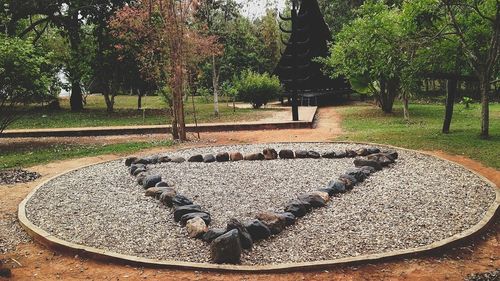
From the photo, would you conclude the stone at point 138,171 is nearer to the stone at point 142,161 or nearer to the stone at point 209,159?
the stone at point 142,161

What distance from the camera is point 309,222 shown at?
19.4 feet

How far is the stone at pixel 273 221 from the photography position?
5.54 m

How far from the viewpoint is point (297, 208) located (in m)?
6.13

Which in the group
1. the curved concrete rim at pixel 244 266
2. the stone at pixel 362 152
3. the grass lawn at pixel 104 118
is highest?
the grass lawn at pixel 104 118

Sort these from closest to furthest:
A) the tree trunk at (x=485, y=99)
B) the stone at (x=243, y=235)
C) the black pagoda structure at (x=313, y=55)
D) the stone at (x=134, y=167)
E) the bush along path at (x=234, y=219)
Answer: the bush along path at (x=234, y=219)
the stone at (x=243, y=235)
the stone at (x=134, y=167)
the tree trunk at (x=485, y=99)
the black pagoda structure at (x=313, y=55)

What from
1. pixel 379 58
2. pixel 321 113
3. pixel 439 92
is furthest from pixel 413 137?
pixel 439 92

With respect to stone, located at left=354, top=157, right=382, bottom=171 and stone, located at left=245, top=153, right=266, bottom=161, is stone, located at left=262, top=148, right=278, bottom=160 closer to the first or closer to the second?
stone, located at left=245, top=153, right=266, bottom=161

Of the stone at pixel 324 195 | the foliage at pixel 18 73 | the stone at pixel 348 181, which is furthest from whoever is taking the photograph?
the foliage at pixel 18 73

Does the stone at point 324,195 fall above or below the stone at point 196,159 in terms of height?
below

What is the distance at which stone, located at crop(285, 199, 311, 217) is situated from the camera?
610cm

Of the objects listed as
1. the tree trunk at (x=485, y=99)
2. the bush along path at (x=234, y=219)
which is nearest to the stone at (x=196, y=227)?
the bush along path at (x=234, y=219)

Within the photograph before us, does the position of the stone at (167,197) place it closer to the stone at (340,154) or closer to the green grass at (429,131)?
the stone at (340,154)

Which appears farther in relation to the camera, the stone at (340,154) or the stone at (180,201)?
the stone at (340,154)

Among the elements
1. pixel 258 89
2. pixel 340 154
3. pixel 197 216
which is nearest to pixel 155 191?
pixel 197 216
